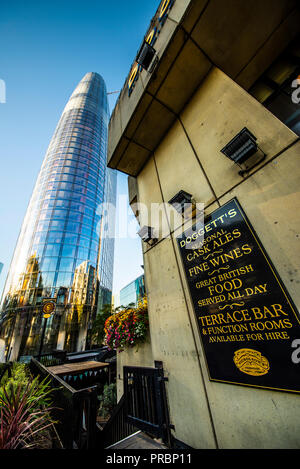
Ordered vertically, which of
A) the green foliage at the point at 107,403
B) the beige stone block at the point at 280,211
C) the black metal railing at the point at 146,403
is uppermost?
the beige stone block at the point at 280,211

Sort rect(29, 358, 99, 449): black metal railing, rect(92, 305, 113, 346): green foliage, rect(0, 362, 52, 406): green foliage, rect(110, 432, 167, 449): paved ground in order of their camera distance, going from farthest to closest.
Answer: rect(92, 305, 113, 346): green foliage < rect(0, 362, 52, 406): green foliage < rect(110, 432, 167, 449): paved ground < rect(29, 358, 99, 449): black metal railing

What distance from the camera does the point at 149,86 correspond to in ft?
14.0

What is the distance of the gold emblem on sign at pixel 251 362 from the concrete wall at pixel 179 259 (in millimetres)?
200

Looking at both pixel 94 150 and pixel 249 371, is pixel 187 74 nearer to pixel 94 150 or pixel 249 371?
pixel 249 371

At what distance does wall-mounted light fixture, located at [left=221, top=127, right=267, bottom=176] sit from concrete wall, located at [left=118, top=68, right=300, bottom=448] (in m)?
→ 0.14

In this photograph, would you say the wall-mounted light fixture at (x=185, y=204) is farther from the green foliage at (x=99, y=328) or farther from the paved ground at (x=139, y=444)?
the green foliage at (x=99, y=328)

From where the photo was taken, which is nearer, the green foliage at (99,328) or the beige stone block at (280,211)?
the beige stone block at (280,211)

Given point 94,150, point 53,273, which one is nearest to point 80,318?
point 53,273

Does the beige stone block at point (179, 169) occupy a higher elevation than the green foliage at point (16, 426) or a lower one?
higher

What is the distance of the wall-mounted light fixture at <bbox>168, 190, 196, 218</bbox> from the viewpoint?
3.44 meters

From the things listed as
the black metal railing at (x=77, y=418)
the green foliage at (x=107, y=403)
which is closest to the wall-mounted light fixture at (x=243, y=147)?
the black metal railing at (x=77, y=418)

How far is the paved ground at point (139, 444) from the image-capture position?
2.46m

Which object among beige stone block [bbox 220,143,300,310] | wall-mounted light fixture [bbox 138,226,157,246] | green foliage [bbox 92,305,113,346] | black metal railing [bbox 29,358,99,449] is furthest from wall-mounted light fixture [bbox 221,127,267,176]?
green foliage [bbox 92,305,113,346]

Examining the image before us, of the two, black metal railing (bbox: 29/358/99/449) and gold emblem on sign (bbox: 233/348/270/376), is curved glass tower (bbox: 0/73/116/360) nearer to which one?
black metal railing (bbox: 29/358/99/449)
